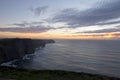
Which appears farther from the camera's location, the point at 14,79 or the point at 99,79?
the point at 99,79

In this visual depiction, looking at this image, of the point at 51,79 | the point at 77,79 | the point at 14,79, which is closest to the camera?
the point at 14,79

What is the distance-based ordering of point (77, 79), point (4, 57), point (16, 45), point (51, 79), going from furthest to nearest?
1. point (16, 45)
2. point (4, 57)
3. point (77, 79)
4. point (51, 79)

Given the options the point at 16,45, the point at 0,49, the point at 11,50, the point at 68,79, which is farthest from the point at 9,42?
the point at 68,79

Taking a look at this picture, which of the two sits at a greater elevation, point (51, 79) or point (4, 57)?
point (51, 79)

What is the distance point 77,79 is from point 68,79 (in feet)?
3.08

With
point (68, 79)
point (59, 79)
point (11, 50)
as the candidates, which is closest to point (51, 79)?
point (59, 79)

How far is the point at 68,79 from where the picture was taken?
51.2 ft

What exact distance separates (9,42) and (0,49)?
24.2 metres

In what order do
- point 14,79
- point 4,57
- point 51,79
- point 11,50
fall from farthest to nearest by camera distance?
point 11,50 < point 4,57 < point 51,79 < point 14,79

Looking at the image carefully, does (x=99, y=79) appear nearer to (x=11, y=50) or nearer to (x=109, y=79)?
(x=109, y=79)

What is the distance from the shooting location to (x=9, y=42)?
368ft

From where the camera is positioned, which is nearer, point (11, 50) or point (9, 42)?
point (11, 50)

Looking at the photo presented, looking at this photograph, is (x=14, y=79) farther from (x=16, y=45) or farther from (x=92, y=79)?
(x=16, y=45)

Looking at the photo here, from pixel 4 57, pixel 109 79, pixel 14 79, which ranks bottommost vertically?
pixel 4 57
